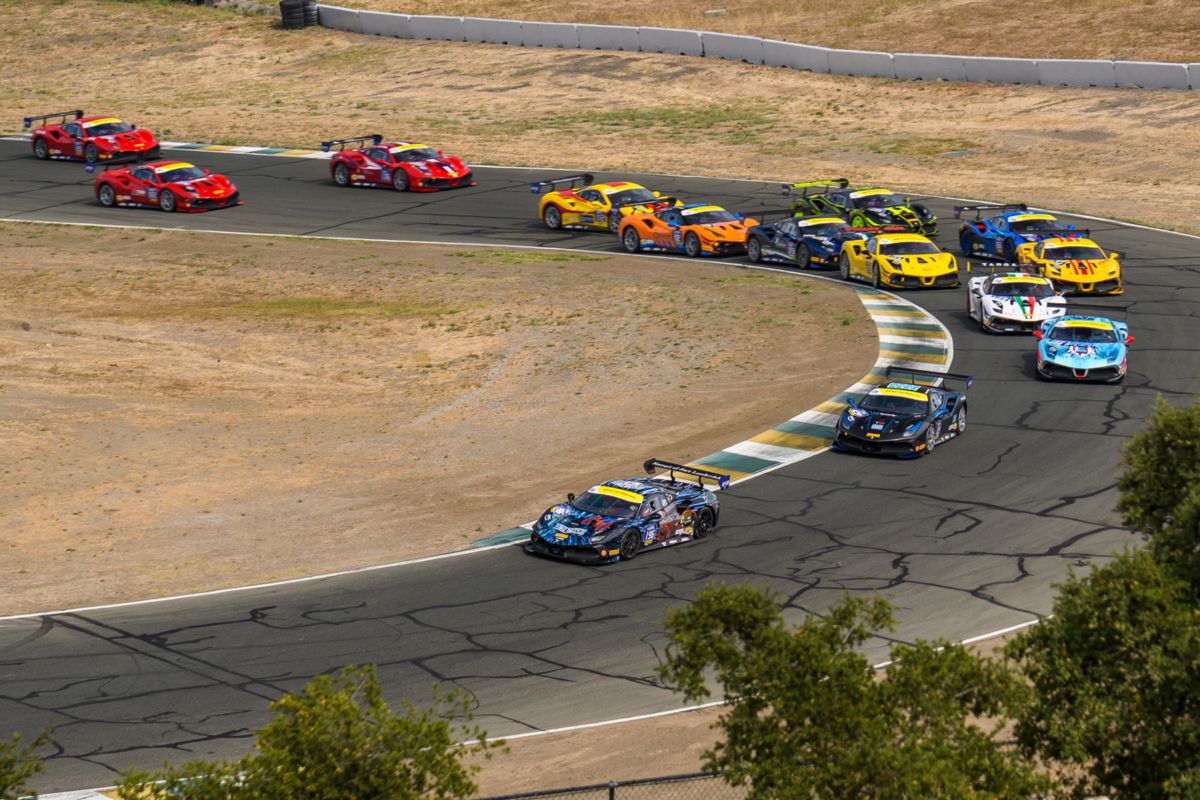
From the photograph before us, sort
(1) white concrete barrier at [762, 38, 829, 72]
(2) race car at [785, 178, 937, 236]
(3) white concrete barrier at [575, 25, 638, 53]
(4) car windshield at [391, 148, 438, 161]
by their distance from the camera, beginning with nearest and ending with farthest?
(2) race car at [785, 178, 937, 236], (4) car windshield at [391, 148, 438, 161], (1) white concrete barrier at [762, 38, 829, 72], (3) white concrete barrier at [575, 25, 638, 53]

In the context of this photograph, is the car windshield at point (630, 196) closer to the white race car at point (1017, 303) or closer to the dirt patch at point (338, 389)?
the dirt patch at point (338, 389)

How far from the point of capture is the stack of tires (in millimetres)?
79062

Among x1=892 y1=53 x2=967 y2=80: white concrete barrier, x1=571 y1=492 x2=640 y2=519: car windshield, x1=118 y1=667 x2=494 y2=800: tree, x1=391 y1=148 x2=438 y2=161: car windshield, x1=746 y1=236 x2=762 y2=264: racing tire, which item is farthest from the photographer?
x1=892 y1=53 x2=967 y2=80: white concrete barrier

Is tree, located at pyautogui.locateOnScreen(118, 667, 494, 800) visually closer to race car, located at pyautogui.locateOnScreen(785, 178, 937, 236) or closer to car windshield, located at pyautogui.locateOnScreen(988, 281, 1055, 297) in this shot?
car windshield, located at pyautogui.locateOnScreen(988, 281, 1055, 297)

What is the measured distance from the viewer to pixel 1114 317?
123 feet

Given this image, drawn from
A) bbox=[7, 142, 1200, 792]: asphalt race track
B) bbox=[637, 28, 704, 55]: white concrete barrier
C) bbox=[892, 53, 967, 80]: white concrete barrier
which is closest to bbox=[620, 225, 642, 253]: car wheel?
bbox=[7, 142, 1200, 792]: asphalt race track

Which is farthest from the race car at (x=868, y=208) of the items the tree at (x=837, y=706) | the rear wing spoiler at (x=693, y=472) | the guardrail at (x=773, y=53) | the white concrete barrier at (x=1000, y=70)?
the tree at (x=837, y=706)

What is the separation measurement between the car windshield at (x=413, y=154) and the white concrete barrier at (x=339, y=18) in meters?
26.2

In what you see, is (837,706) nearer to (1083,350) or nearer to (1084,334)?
(1083,350)

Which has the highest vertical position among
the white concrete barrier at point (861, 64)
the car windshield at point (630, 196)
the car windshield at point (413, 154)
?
the white concrete barrier at point (861, 64)

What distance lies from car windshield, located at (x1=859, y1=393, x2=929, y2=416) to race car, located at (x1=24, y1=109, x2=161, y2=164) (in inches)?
1395

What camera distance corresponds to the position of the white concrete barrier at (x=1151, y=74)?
5894 cm

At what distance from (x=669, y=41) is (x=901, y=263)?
32060 millimetres

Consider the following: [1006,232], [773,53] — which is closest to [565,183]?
[1006,232]
